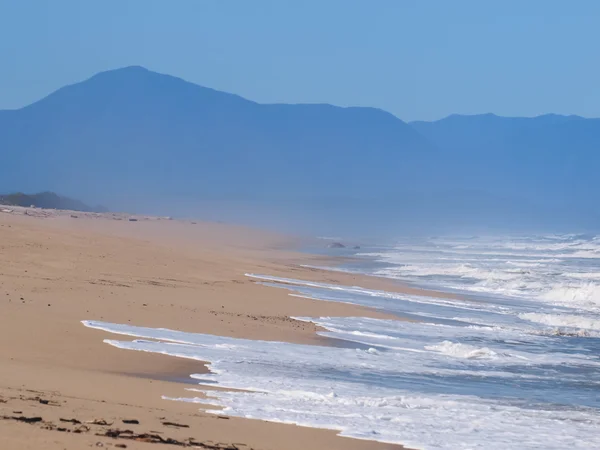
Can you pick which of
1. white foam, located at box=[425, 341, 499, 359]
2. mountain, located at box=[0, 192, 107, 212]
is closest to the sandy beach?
white foam, located at box=[425, 341, 499, 359]

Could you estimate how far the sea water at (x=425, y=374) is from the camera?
919 centimetres

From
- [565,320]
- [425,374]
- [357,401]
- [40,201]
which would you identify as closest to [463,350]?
[425,374]

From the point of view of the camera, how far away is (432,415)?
9.76 m

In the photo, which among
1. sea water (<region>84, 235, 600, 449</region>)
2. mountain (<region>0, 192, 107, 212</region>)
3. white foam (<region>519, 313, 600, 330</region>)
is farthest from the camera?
mountain (<region>0, 192, 107, 212</region>)

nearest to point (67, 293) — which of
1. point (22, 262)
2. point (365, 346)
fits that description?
point (22, 262)

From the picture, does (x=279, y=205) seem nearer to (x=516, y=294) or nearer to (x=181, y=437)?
(x=516, y=294)

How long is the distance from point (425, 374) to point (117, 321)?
15.0 ft

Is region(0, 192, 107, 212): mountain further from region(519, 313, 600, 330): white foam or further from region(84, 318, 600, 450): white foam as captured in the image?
region(84, 318, 600, 450): white foam

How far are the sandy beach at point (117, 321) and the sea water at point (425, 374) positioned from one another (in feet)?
1.77

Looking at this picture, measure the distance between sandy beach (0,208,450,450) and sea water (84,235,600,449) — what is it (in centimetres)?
54

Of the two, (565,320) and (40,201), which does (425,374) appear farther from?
(40,201)

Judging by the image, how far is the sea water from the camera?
9.19 metres

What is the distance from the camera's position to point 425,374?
12.5 metres

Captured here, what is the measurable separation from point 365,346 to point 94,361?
519 cm
